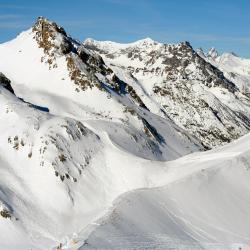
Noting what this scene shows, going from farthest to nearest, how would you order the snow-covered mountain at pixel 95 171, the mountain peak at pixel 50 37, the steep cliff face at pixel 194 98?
1. the steep cliff face at pixel 194 98
2. the mountain peak at pixel 50 37
3. the snow-covered mountain at pixel 95 171

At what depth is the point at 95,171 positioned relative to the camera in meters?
40.8

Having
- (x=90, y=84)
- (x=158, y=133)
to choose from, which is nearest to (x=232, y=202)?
(x=158, y=133)

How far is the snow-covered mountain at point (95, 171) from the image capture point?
104ft

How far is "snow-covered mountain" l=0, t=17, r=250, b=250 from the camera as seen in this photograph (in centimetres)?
3181

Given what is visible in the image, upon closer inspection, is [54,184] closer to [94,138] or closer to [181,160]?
[94,138]

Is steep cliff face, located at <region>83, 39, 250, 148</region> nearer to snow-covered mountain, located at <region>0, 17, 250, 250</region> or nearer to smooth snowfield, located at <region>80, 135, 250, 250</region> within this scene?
snow-covered mountain, located at <region>0, 17, 250, 250</region>

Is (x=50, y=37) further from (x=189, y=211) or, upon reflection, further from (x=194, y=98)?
(x=194, y=98)

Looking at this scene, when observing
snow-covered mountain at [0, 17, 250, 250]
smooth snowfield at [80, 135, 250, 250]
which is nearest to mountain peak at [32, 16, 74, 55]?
snow-covered mountain at [0, 17, 250, 250]

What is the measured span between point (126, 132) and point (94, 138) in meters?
5.68

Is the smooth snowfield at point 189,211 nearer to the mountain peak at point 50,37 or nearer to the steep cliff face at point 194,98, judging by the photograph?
the mountain peak at point 50,37

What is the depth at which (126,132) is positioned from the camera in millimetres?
49219

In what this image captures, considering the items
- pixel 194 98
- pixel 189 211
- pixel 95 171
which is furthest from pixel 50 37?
pixel 194 98

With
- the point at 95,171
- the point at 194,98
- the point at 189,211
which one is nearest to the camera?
the point at 189,211

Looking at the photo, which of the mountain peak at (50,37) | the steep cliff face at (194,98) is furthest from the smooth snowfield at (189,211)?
the steep cliff face at (194,98)
